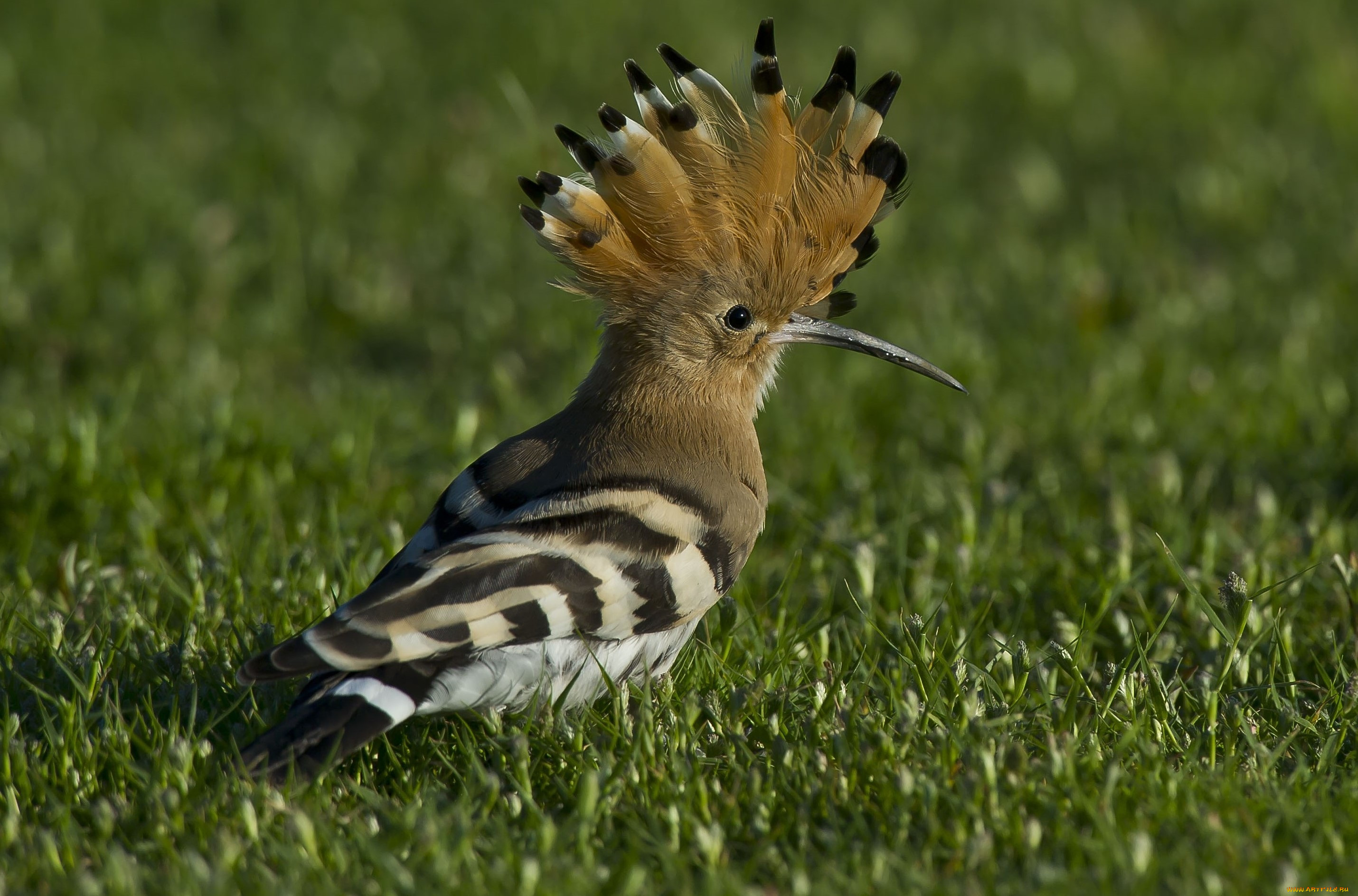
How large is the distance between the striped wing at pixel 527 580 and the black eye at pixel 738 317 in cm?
46

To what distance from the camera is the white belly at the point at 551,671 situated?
8.55 feet

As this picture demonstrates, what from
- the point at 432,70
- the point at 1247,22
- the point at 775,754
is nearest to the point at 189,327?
the point at 432,70

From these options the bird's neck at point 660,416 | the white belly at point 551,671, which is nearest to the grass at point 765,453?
the white belly at point 551,671

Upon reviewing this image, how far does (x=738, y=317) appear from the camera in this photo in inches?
127

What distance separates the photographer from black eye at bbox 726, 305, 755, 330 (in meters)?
3.22

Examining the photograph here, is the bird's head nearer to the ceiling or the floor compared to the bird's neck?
nearer to the ceiling

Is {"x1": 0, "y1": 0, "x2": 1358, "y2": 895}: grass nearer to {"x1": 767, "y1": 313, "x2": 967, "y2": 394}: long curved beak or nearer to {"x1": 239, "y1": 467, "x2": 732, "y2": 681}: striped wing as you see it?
{"x1": 239, "y1": 467, "x2": 732, "y2": 681}: striped wing

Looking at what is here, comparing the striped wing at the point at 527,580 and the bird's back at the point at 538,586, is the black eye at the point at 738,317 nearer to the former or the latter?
the bird's back at the point at 538,586

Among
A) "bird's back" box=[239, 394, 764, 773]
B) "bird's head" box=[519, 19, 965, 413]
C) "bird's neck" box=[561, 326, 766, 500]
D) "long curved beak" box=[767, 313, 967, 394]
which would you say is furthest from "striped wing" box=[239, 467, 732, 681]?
"long curved beak" box=[767, 313, 967, 394]

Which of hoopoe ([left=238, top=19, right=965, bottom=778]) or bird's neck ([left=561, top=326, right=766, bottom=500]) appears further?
bird's neck ([left=561, top=326, right=766, bottom=500])

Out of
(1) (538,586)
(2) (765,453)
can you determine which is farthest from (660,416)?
(2) (765,453)

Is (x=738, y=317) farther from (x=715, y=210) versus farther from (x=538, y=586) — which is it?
(x=538, y=586)

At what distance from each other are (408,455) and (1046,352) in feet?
7.28

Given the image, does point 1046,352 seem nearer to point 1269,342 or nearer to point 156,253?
point 1269,342
